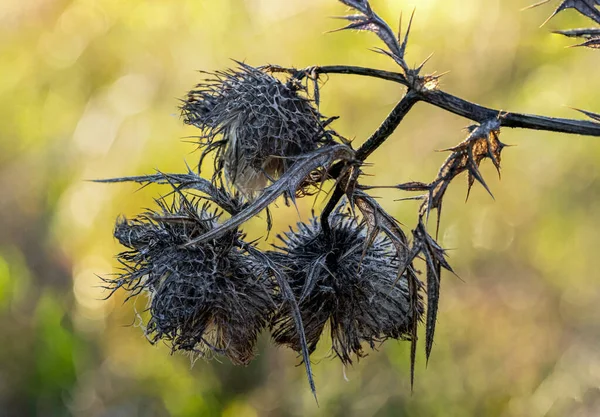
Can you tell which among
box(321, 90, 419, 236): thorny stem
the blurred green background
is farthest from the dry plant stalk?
the blurred green background

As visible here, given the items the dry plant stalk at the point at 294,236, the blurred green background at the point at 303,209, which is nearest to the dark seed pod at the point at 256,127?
the dry plant stalk at the point at 294,236

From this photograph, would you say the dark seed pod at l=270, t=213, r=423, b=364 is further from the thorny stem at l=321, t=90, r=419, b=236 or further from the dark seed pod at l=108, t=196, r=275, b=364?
the thorny stem at l=321, t=90, r=419, b=236

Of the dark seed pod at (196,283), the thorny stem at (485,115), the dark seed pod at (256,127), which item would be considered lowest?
the dark seed pod at (196,283)

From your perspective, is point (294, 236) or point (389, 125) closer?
point (389, 125)

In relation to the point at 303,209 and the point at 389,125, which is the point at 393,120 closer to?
the point at 389,125

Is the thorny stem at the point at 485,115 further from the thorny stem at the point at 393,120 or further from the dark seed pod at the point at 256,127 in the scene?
the dark seed pod at the point at 256,127

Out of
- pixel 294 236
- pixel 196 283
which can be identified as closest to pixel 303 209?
pixel 294 236
